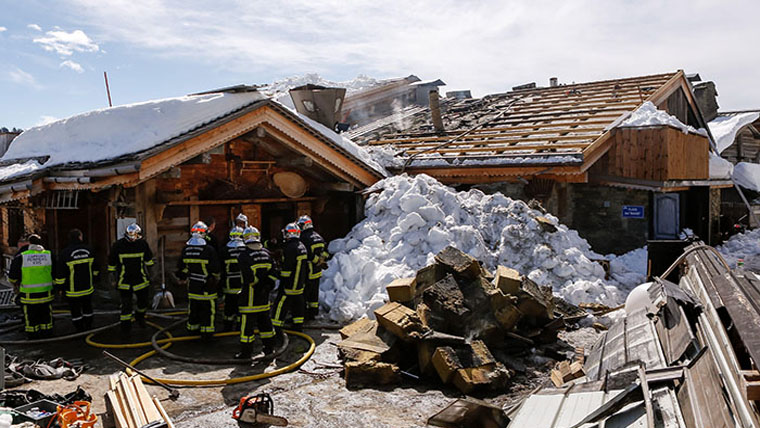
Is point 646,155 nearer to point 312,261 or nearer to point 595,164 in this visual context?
point 595,164

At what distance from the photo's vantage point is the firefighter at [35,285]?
29.1ft

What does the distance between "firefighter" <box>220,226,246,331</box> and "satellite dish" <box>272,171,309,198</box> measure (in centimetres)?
383

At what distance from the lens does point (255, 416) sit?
597cm

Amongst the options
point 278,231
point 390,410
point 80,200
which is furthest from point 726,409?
point 80,200

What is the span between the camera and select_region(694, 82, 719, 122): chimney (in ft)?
80.7

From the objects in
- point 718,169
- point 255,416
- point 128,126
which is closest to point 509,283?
point 255,416

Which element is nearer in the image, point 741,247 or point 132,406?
point 132,406

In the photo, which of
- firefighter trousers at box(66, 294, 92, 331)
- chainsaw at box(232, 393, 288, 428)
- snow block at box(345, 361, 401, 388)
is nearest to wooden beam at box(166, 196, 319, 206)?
Result: firefighter trousers at box(66, 294, 92, 331)

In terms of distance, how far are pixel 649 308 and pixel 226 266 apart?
6.58m

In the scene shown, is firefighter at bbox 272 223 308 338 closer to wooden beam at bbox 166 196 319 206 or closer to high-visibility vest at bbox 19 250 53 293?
wooden beam at bbox 166 196 319 206

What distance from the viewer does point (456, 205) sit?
12445 mm

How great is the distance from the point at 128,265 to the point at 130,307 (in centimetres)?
75

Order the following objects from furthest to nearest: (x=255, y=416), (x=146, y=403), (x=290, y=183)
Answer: (x=290, y=183) < (x=255, y=416) < (x=146, y=403)

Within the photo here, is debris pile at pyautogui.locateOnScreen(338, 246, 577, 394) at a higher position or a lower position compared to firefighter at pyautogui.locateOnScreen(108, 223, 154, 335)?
lower
